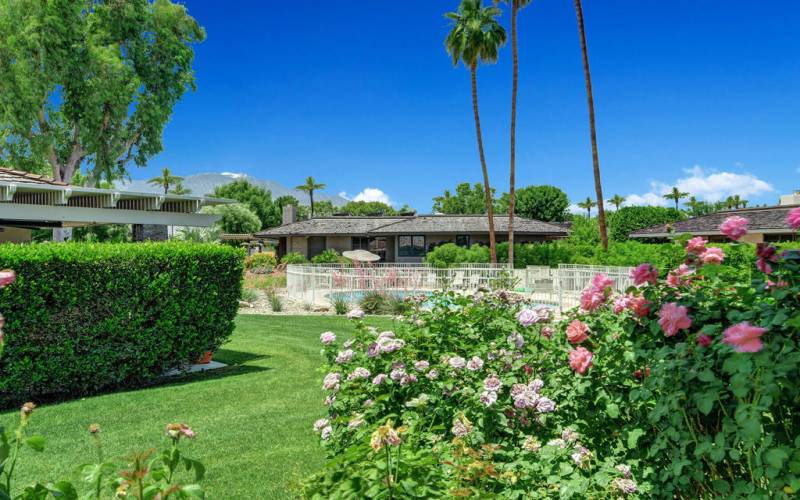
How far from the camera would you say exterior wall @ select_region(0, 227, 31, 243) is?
11125mm

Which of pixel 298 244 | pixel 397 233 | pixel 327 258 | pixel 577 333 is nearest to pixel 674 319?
pixel 577 333

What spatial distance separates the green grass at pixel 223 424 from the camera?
4652 millimetres

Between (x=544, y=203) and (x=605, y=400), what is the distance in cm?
6917

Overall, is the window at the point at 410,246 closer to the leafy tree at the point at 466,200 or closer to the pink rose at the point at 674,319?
the pink rose at the point at 674,319

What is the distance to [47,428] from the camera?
5918mm

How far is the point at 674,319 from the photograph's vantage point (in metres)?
2.39

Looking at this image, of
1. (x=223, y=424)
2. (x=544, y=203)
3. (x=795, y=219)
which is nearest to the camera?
(x=795, y=219)

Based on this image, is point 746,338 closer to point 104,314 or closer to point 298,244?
point 104,314

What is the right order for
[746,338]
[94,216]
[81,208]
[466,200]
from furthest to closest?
[466,200] < [94,216] < [81,208] < [746,338]

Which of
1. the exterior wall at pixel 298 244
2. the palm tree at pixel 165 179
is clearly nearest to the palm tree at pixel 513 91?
the exterior wall at pixel 298 244

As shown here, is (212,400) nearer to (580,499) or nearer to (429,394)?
(429,394)

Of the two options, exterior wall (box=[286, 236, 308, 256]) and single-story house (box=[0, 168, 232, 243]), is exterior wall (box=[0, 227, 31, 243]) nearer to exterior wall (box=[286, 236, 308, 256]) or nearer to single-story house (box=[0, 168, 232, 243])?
single-story house (box=[0, 168, 232, 243])

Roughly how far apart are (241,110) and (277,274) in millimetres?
34056

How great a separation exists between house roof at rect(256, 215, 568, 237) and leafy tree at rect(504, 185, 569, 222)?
29399mm
